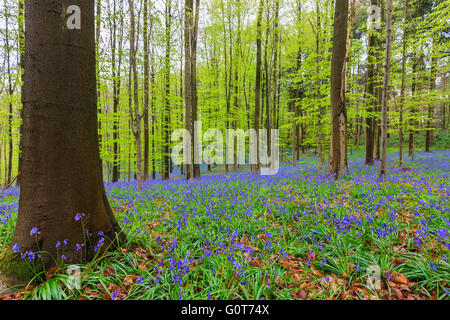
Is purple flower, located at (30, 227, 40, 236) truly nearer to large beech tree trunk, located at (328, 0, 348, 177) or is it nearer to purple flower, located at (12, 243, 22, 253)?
purple flower, located at (12, 243, 22, 253)

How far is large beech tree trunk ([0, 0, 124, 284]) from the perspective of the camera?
2326mm

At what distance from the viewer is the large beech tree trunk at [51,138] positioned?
7.63 ft

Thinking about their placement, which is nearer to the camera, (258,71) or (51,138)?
(51,138)

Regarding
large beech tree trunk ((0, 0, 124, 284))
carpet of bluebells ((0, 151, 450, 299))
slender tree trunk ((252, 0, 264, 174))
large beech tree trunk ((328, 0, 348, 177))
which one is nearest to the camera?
carpet of bluebells ((0, 151, 450, 299))

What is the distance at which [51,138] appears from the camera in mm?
2373

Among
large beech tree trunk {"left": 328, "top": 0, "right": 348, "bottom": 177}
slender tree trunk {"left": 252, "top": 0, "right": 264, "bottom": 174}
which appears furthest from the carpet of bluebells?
slender tree trunk {"left": 252, "top": 0, "right": 264, "bottom": 174}

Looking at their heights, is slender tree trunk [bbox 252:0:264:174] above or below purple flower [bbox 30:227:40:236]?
above

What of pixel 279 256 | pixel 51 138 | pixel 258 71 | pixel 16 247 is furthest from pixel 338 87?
pixel 16 247

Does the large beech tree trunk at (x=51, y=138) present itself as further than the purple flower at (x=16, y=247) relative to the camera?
Yes

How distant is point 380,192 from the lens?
5078 millimetres

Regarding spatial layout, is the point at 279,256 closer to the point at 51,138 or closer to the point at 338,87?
the point at 51,138

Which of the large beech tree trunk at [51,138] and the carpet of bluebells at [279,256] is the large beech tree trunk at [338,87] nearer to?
the carpet of bluebells at [279,256]

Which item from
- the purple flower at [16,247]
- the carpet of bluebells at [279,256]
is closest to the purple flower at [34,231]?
the purple flower at [16,247]
